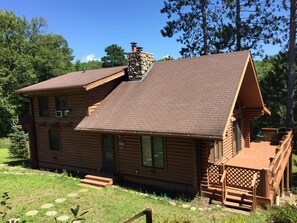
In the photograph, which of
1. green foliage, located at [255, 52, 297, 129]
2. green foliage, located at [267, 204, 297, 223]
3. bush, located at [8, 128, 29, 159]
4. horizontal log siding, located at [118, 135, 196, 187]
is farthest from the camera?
green foliage, located at [255, 52, 297, 129]

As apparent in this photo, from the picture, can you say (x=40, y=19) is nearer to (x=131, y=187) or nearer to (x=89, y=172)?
(x=89, y=172)

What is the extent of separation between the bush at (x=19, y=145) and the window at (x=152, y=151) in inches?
513

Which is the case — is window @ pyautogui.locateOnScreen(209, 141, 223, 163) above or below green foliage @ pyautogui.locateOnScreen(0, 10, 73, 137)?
below

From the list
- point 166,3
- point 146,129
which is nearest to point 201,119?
point 146,129

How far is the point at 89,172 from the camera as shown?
47.0ft

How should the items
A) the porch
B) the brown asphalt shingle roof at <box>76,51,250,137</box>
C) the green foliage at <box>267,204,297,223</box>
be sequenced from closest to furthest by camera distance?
the green foliage at <box>267,204,297,223</box>
the porch
the brown asphalt shingle roof at <box>76,51,250,137</box>

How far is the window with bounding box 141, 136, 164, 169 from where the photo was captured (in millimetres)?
11727

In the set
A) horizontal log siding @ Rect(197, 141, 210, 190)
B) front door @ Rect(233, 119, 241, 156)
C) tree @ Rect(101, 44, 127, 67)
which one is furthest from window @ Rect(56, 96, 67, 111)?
tree @ Rect(101, 44, 127, 67)

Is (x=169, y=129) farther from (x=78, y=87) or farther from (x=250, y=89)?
(x=250, y=89)

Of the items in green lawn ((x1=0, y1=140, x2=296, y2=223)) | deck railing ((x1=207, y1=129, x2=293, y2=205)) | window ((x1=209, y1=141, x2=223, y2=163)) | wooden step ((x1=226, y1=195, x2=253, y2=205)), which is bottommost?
green lawn ((x1=0, y1=140, x2=296, y2=223))

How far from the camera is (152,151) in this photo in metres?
11.9

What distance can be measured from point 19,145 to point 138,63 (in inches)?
490

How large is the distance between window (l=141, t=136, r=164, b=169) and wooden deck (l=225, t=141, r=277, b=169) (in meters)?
3.64

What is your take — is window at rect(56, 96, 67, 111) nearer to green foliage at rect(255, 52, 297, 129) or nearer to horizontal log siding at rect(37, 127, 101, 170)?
horizontal log siding at rect(37, 127, 101, 170)
